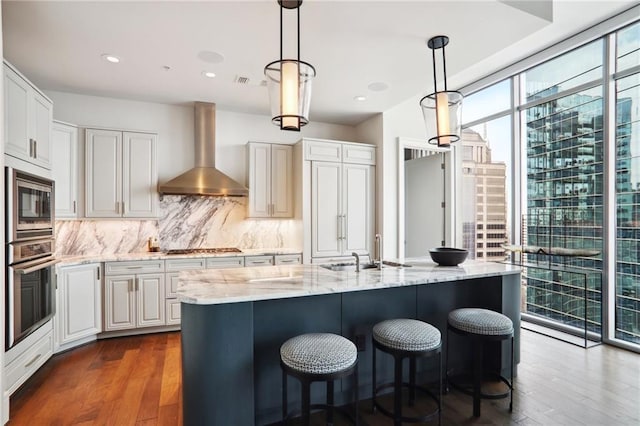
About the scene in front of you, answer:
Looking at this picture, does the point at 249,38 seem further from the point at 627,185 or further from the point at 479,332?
the point at 627,185

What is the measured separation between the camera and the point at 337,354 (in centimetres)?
175

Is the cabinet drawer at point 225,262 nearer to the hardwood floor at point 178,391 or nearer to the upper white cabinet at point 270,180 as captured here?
the upper white cabinet at point 270,180

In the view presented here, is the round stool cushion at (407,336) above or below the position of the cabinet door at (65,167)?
below

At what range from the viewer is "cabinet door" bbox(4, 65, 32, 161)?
2.36 metres

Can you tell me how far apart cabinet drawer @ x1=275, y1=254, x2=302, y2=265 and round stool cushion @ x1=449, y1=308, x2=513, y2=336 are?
7.61 feet

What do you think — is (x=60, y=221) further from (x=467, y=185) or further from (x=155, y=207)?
(x=467, y=185)

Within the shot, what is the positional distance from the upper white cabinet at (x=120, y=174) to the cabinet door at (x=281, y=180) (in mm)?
1478

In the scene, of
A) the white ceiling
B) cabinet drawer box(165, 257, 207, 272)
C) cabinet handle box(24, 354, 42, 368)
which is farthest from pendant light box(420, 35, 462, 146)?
cabinet handle box(24, 354, 42, 368)

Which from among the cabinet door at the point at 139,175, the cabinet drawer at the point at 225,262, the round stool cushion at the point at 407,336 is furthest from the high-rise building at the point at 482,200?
the cabinet door at the point at 139,175

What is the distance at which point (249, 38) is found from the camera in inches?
108

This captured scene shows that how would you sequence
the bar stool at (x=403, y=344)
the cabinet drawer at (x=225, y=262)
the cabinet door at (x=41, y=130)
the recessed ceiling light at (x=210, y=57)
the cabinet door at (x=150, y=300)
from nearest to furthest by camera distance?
1. the bar stool at (x=403, y=344)
2. the cabinet door at (x=41, y=130)
3. the recessed ceiling light at (x=210, y=57)
4. the cabinet door at (x=150, y=300)
5. the cabinet drawer at (x=225, y=262)

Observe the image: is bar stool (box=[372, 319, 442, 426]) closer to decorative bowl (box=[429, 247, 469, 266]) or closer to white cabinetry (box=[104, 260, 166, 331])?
decorative bowl (box=[429, 247, 469, 266])

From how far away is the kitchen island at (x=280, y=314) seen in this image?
1.81 m

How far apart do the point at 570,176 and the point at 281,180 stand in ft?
11.5
